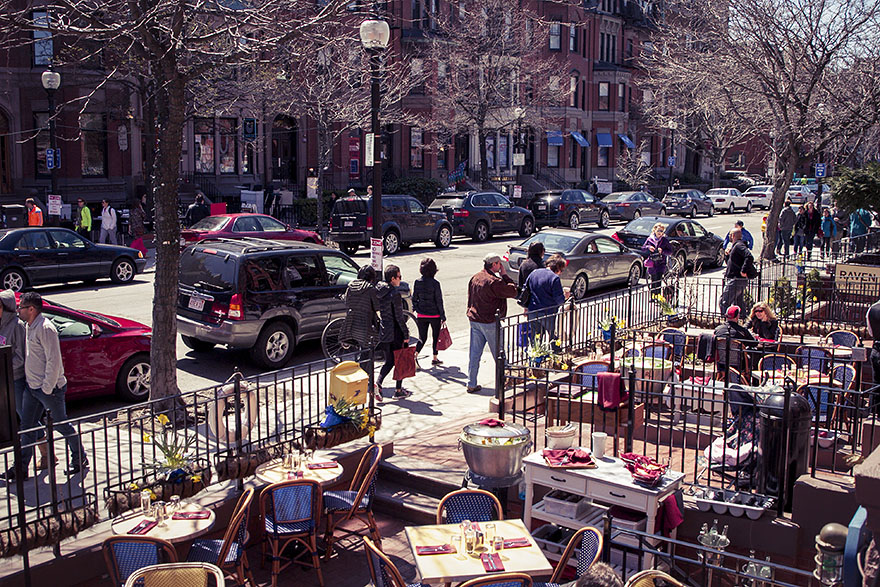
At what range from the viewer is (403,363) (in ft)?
36.7

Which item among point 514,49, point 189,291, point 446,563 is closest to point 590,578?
point 446,563

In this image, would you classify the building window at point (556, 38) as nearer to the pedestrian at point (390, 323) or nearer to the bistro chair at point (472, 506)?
the pedestrian at point (390, 323)

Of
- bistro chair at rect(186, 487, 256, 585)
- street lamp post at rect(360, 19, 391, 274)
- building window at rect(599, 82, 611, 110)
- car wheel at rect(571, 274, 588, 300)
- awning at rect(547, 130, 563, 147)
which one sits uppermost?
building window at rect(599, 82, 611, 110)

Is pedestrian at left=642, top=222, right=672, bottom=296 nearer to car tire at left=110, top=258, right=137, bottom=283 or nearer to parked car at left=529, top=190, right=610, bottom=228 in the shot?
car tire at left=110, top=258, right=137, bottom=283

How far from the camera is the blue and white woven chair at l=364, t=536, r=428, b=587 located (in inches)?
214

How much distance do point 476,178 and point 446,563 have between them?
44.7 metres

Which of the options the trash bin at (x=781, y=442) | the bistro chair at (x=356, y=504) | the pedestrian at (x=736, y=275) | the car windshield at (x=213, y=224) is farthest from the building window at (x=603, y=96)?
the bistro chair at (x=356, y=504)

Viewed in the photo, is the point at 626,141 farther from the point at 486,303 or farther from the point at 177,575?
the point at 177,575

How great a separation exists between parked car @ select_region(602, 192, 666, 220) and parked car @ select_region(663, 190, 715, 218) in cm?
301

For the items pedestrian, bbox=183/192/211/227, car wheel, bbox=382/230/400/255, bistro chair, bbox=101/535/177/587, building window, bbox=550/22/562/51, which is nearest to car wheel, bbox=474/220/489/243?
car wheel, bbox=382/230/400/255

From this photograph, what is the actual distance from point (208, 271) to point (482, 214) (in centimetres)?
1974

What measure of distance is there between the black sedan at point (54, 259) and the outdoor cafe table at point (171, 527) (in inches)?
550

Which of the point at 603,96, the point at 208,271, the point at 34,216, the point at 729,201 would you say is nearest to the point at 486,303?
the point at 208,271

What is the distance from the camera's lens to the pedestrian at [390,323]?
36.6 feet
